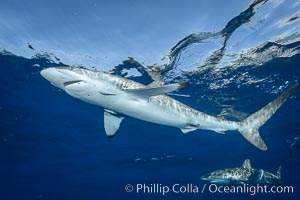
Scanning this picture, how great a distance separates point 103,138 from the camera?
87.3 ft

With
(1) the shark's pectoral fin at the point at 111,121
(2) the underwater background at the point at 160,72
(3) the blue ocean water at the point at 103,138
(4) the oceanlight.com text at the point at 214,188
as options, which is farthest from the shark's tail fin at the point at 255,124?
(4) the oceanlight.com text at the point at 214,188

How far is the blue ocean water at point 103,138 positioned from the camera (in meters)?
15.3

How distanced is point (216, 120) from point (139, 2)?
4.54m

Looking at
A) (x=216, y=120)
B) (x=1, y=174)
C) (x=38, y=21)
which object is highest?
(x=38, y=21)

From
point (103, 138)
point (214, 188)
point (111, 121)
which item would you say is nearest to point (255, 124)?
point (111, 121)

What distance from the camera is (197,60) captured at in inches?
468

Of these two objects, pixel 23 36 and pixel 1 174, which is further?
pixel 1 174

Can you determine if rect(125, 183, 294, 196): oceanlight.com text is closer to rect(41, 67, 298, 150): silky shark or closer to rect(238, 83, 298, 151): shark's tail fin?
rect(238, 83, 298, 151): shark's tail fin

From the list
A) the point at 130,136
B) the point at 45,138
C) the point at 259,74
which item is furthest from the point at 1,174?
the point at 259,74

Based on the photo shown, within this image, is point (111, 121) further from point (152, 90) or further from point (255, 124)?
point (255, 124)

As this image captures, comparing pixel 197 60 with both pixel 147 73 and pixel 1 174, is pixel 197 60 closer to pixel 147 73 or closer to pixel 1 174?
pixel 147 73

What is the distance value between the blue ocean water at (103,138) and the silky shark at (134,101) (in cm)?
538

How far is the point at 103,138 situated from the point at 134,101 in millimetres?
20933

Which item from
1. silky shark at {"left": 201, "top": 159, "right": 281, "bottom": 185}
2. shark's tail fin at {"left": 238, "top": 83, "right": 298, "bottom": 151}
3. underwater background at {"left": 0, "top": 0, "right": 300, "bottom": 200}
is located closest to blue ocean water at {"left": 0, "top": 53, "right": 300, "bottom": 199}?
underwater background at {"left": 0, "top": 0, "right": 300, "bottom": 200}
